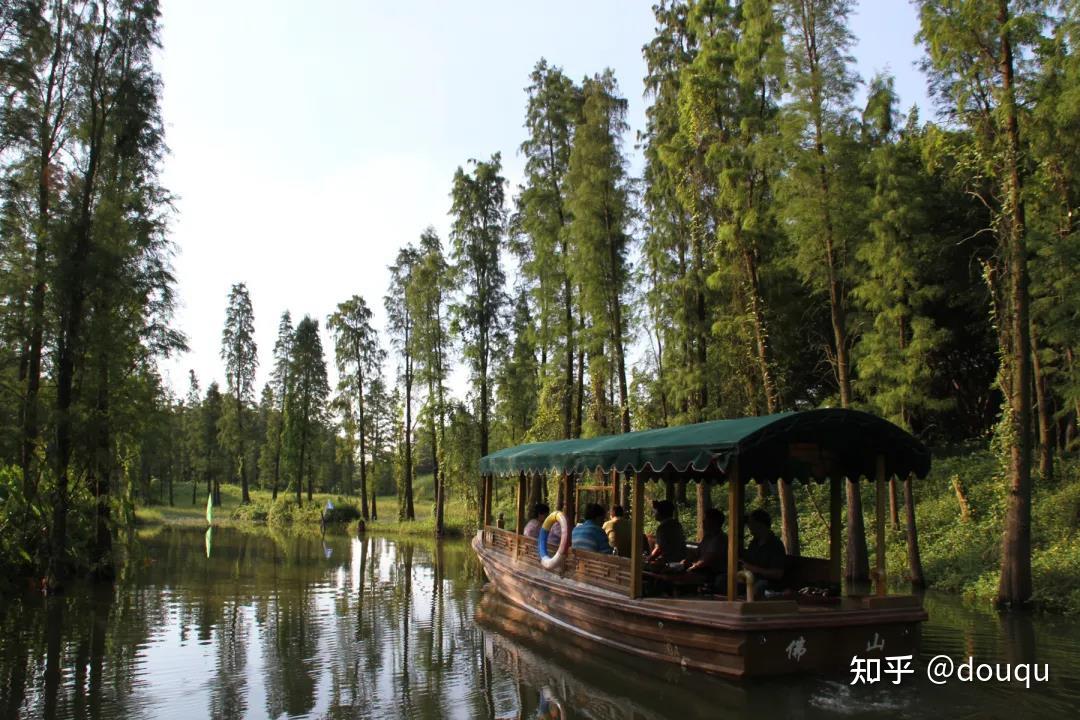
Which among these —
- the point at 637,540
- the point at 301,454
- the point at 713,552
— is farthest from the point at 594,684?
the point at 301,454

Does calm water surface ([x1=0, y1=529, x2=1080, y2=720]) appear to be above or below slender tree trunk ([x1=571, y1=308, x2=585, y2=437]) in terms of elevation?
below

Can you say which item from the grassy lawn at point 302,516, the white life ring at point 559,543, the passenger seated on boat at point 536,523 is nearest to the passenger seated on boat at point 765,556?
the white life ring at point 559,543

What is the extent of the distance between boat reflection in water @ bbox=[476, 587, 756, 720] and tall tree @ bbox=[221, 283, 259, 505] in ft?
125

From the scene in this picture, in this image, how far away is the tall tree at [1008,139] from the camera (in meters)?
11.7

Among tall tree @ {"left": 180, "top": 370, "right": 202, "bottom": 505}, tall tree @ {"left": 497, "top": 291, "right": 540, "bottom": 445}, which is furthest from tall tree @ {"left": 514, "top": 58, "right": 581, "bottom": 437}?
tall tree @ {"left": 180, "top": 370, "right": 202, "bottom": 505}

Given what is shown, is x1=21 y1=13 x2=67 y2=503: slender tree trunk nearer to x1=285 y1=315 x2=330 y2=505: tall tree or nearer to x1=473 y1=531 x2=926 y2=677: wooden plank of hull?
x1=473 y1=531 x2=926 y2=677: wooden plank of hull

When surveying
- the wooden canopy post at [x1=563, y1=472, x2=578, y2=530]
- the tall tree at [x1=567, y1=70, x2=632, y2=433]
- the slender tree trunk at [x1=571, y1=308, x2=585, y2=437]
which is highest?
the tall tree at [x1=567, y1=70, x2=632, y2=433]

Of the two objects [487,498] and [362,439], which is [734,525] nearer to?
[487,498]

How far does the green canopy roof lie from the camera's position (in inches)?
310

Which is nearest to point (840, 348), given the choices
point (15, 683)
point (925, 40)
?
point (925, 40)

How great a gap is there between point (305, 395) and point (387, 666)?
37012mm

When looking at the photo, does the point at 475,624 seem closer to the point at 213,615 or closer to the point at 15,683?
the point at 213,615

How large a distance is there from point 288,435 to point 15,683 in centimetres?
3727

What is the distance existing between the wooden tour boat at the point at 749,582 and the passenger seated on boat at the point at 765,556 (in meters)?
0.37
